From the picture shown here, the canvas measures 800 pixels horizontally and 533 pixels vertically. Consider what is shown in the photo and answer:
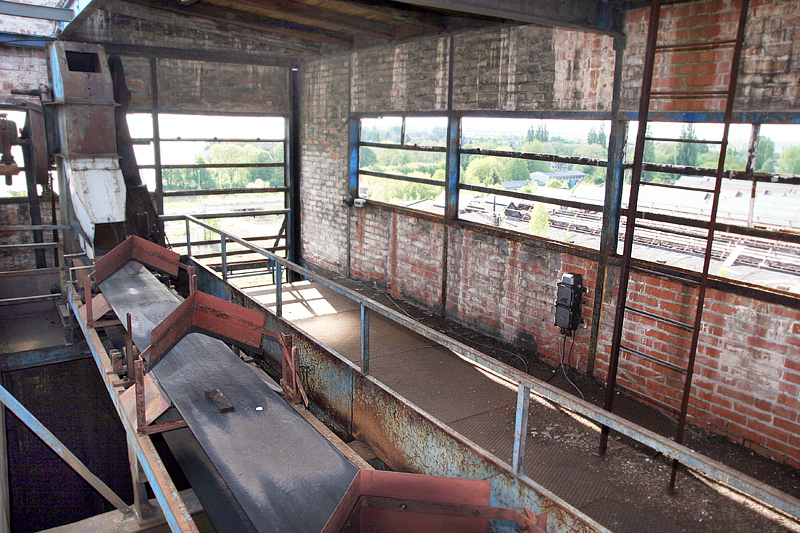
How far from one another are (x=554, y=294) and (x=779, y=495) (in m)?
4.03

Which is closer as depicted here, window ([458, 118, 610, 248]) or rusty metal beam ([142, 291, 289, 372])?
rusty metal beam ([142, 291, 289, 372])

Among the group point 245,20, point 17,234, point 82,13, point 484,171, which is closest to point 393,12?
point 484,171

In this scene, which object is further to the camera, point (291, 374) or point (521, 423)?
point (291, 374)

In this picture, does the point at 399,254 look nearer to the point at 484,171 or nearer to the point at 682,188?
the point at 484,171

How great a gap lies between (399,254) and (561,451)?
433cm

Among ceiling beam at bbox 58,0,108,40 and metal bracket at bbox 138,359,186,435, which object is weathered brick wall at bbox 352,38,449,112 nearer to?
ceiling beam at bbox 58,0,108,40

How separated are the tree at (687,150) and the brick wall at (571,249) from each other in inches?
7.6

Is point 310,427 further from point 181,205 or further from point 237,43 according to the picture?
point 237,43

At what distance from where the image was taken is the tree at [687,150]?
4.66 metres

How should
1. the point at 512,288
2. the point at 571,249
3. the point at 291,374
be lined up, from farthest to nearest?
the point at 512,288 < the point at 571,249 < the point at 291,374

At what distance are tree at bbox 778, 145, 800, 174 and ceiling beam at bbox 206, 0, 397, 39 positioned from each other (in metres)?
4.87

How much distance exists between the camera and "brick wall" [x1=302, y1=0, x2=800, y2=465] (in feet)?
13.8

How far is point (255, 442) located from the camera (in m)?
3.58

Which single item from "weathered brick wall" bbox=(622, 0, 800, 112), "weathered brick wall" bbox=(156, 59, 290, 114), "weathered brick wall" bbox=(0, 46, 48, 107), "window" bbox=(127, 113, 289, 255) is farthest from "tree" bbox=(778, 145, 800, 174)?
"weathered brick wall" bbox=(0, 46, 48, 107)
